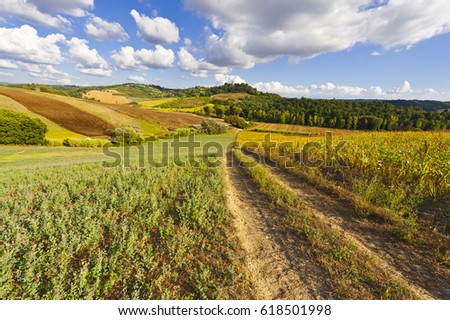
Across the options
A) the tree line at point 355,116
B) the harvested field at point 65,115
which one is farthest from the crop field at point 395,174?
the tree line at point 355,116

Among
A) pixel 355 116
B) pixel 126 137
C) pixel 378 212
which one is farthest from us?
pixel 355 116

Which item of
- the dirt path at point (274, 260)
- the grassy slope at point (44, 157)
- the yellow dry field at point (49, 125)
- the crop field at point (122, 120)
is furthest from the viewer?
the crop field at point (122, 120)

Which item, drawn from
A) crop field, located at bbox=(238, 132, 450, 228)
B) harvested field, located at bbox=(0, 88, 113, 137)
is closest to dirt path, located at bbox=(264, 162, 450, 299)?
crop field, located at bbox=(238, 132, 450, 228)

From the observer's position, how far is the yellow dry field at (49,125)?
36.4 m

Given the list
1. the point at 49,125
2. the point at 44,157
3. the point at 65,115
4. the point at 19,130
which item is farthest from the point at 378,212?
the point at 65,115

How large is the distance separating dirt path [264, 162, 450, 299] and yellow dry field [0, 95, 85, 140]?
143 feet

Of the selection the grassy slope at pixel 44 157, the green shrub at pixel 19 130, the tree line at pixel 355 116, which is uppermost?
the tree line at pixel 355 116

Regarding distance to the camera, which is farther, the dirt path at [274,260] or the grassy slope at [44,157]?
the grassy slope at [44,157]

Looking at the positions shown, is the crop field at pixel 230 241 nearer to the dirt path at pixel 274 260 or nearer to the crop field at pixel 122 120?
the dirt path at pixel 274 260

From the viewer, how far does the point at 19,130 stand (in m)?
29.2

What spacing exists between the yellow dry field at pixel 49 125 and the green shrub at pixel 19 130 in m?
3.77

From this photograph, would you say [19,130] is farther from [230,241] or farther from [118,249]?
[230,241]

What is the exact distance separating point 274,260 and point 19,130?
40788 millimetres
